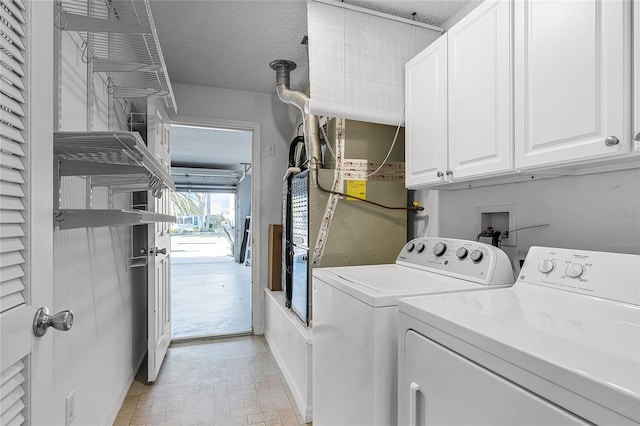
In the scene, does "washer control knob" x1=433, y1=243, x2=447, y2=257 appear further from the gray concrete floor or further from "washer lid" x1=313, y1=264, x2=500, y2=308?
the gray concrete floor

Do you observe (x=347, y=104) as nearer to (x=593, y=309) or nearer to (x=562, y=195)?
(x=562, y=195)

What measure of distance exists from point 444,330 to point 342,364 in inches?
26.9

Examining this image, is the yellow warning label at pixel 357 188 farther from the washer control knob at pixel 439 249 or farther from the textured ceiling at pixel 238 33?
the textured ceiling at pixel 238 33

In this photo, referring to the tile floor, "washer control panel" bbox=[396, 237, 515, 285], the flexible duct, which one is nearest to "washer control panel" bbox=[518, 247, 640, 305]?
"washer control panel" bbox=[396, 237, 515, 285]

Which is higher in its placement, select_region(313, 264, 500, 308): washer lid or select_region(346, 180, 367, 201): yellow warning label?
select_region(346, 180, 367, 201): yellow warning label

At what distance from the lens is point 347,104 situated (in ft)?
6.37

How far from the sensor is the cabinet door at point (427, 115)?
163 cm

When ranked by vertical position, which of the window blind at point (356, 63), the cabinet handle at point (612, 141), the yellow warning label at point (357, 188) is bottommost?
the yellow warning label at point (357, 188)

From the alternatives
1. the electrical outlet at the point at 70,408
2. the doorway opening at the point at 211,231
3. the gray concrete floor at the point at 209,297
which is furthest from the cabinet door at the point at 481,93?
the gray concrete floor at the point at 209,297

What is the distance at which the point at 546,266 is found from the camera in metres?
1.16

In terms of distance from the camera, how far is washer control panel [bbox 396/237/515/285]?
1.32 meters

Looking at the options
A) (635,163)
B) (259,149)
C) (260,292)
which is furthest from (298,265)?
(635,163)

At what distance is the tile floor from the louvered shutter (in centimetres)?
163

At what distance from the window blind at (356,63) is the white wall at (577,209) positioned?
78 centimetres
